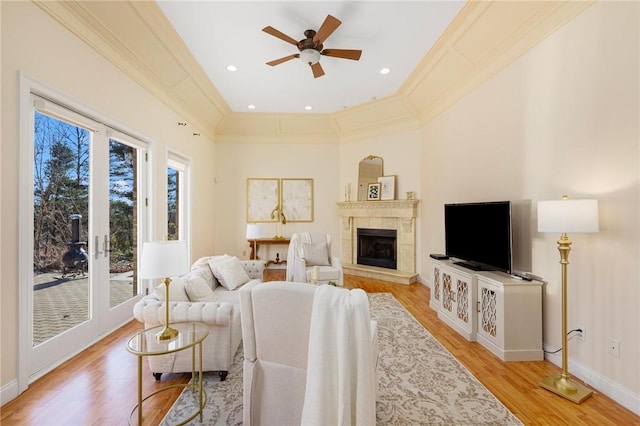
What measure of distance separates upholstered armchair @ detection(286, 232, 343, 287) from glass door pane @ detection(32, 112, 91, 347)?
8.28 feet

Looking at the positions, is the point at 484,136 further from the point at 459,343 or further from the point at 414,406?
the point at 414,406

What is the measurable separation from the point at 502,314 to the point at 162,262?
2919 mm

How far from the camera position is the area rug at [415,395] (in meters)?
1.87

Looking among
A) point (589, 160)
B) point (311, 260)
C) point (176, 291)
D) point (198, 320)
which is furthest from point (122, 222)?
point (589, 160)

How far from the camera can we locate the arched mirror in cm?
605

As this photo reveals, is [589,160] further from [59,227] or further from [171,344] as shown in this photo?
[59,227]

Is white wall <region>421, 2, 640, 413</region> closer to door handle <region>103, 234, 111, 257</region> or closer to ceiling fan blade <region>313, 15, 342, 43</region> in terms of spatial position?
ceiling fan blade <region>313, 15, 342, 43</region>

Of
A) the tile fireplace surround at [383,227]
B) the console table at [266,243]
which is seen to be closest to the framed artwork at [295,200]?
the console table at [266,243]

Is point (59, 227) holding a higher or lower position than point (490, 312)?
higher

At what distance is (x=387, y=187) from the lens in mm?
5871

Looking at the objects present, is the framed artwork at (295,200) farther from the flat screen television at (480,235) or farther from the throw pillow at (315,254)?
the flat screen television at (480,235)

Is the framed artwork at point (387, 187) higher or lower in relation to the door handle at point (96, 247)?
higher

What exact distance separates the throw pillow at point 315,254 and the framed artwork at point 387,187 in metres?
1.99

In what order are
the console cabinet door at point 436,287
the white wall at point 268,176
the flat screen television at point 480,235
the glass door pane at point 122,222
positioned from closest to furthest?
the flat screen television at point 480,235
the glass door pane at point 122,222
the console cabinet door at point 436,287
the white wall at point 268,176
